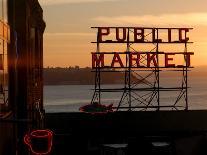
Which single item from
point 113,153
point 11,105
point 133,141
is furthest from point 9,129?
point 113,153

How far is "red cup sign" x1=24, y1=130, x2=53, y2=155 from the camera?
8.25 m

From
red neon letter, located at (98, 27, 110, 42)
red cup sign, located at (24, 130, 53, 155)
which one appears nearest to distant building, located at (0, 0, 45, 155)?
red cup sign, located at (24, 130, 53, 155)

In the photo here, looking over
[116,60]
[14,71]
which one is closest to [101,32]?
[116,60]

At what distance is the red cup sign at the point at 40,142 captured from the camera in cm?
825

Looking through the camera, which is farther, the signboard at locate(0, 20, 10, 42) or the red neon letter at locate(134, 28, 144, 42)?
the red neon letter at locate(134, 28, 144, 42)

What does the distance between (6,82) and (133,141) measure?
553 inches

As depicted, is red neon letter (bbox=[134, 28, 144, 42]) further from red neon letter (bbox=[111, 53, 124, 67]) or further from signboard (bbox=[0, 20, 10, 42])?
signboard (bbox=[0, 20, 10, 42])

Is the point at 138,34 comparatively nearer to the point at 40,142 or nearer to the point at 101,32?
the point at 101,32

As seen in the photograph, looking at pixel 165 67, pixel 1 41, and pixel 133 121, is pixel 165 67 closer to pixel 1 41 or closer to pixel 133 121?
pixel 133 121

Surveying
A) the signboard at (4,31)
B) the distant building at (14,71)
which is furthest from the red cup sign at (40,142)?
the signboard at (4,31)

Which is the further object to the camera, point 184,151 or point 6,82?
point 184,151

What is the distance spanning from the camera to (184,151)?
29.6 metres

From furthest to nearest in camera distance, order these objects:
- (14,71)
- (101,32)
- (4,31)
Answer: (101,32) → (14,71) → (4,31)

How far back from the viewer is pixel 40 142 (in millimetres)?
8312
